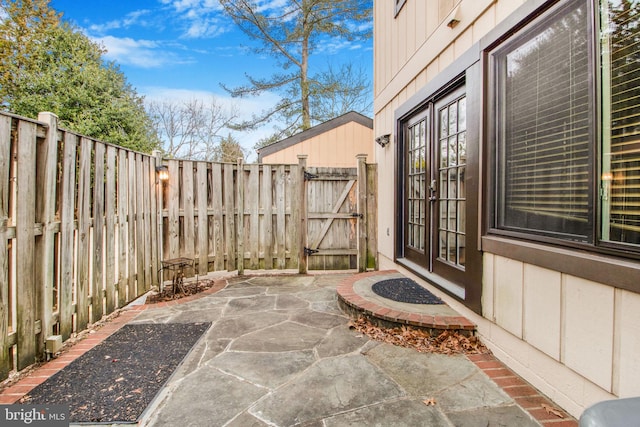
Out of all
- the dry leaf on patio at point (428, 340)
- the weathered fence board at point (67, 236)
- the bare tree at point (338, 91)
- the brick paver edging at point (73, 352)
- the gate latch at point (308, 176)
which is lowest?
the brick paver edging at point (73, 352)

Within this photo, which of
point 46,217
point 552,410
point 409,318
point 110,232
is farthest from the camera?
point 110,232

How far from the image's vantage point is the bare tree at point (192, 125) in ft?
44.9

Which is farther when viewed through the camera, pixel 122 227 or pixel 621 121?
pixel 122 227

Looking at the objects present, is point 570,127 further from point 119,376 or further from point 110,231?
point 110,231

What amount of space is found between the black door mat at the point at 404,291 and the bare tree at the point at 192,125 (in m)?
12.0

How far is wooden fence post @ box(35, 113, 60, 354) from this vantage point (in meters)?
2.28

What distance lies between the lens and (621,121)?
4.85 ft

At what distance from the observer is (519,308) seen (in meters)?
2.06

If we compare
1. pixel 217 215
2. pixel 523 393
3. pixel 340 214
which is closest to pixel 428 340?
pixel 523 393

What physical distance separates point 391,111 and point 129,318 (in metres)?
4.27

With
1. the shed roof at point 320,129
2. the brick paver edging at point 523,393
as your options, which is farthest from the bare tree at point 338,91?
the brick paver edging at point 523,393

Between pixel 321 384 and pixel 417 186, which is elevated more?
pixel 417 186

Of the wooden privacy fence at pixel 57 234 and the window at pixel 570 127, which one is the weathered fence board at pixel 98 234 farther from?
the window at pixel 570 127

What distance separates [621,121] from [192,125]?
1496 cm
